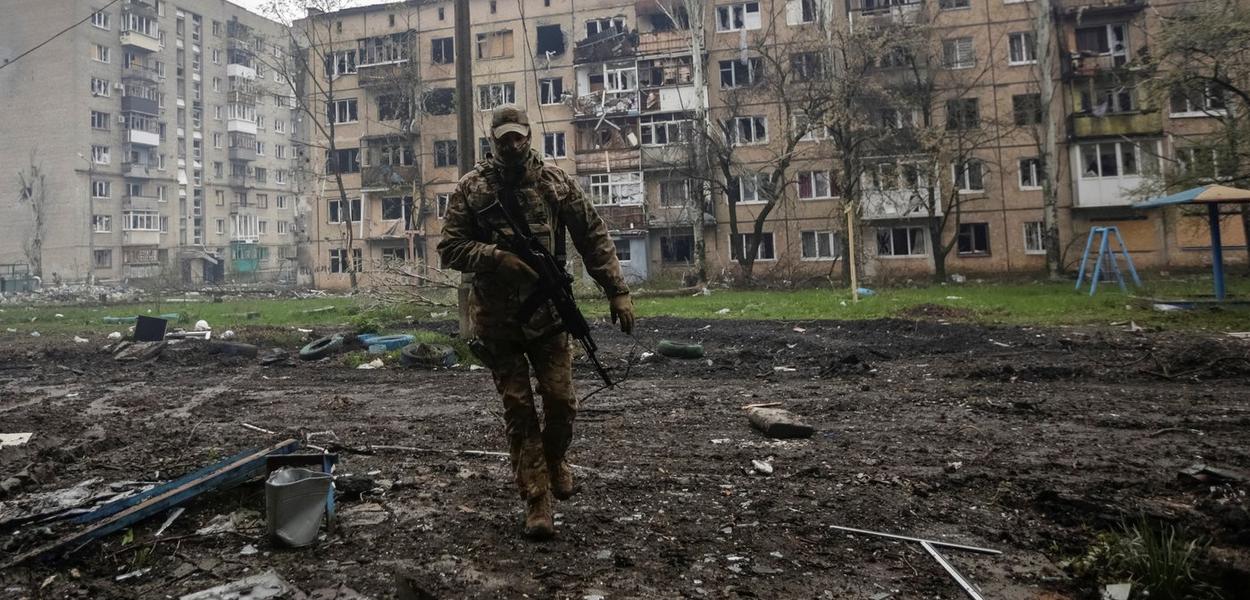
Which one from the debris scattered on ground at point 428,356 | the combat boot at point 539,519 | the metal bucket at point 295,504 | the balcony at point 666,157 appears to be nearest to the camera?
the metal bucket at point 295,504

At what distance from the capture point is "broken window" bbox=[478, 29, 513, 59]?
37.6 metres

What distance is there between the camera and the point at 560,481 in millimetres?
3693

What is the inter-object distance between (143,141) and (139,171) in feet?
8.35

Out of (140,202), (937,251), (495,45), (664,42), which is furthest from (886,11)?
(140,202)

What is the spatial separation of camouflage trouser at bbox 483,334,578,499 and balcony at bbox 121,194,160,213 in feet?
191

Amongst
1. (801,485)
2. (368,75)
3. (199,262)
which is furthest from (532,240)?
(199,262)

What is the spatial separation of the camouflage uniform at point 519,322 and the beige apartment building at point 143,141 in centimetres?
3851

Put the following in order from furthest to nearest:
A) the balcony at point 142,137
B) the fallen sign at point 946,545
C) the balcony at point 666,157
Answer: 1. the balcony at point 142,137
2. the balcony at point 666,157
3. the fallen sign at point 946,545

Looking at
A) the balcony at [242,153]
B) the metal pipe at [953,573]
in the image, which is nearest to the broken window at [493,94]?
the balcony at [242,153]

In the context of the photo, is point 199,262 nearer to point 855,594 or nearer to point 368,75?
point 368,75

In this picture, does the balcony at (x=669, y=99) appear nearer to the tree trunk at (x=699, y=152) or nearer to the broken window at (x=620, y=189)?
the tree trunk at (x=699, y=152)

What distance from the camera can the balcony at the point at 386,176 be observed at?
124 ft

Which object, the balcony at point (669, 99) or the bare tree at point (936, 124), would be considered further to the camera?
the balcony at point (669, 99)

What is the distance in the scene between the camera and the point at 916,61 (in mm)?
30672
